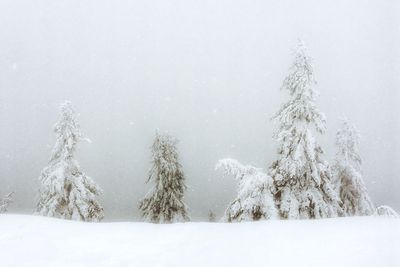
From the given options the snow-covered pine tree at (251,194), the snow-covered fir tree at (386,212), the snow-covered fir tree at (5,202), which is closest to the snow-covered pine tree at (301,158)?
the snow-covered pine tree at (251,194)

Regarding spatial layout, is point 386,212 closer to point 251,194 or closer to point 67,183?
point 251,194

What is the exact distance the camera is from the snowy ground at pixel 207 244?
8.84 metres

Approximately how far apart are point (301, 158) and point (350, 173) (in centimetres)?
999

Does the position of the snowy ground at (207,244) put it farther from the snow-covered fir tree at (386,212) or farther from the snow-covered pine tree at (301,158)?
the snow-covered pine tree at (301,158)

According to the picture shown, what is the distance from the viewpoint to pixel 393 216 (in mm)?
12539

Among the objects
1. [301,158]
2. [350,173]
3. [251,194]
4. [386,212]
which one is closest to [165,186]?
[350,173]

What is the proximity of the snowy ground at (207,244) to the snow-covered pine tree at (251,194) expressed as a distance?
4.97 meters

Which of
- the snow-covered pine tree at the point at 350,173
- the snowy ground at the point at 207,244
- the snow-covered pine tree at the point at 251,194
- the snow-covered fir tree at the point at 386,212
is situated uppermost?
the snow-covered pine tree at the point at 350,173

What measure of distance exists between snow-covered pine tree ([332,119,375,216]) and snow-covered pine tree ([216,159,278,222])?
10.8 metres

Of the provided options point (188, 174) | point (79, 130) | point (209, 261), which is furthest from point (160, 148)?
point (209, 261)

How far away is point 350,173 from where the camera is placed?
2650 centimetres

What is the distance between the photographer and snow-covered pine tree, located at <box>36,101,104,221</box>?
2500 cm

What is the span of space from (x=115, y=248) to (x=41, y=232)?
252 cm

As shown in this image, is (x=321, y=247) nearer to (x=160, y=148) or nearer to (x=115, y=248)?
(x=115, y=248)
